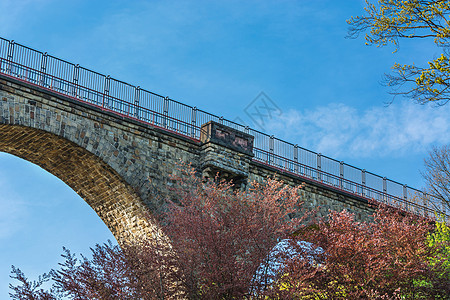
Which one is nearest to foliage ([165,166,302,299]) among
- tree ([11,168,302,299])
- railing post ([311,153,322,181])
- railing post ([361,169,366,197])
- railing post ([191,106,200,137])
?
tree ([11,168,302,299])

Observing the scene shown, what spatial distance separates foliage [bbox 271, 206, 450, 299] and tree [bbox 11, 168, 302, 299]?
1187 mm

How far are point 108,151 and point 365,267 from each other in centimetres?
909

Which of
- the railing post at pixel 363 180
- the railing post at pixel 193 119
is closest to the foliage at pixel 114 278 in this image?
the railing post at pixel 193 119

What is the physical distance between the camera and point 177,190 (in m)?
20.0

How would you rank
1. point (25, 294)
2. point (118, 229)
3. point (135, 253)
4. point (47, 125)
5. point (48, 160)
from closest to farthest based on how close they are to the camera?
point (25, 294) → point (135, 253) → point (47, 125) → point (48, 160) → point (118, 229)

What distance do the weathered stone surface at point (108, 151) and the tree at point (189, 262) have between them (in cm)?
247

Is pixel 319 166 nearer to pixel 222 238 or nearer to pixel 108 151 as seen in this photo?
pixel 222 238

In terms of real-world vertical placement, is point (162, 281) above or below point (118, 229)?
below

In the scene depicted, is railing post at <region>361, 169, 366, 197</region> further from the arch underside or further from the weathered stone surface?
the arch underside

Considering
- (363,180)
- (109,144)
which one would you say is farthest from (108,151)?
Result: (363,180)

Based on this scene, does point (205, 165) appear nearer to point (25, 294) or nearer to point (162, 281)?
point (162, 281)

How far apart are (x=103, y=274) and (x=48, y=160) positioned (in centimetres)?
500

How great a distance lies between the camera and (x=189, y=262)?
17578 millimetres

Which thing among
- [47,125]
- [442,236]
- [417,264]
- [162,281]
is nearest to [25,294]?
[162,281]
